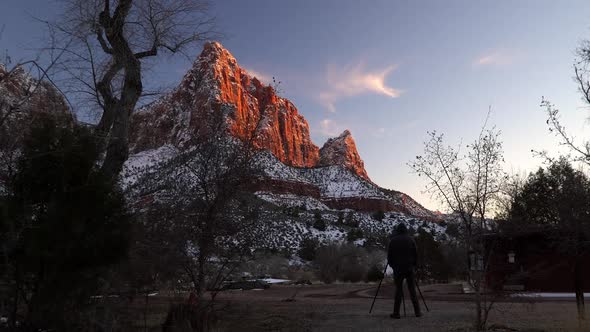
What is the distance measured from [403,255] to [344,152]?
555 feet

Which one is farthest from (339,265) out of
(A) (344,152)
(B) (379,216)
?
(A) (344,152)

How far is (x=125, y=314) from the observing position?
25.2 feet

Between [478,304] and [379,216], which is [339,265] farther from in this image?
[379,216]

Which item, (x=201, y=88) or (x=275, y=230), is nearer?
(x=275, y=230)

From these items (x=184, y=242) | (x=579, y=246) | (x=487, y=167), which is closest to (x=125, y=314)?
(x=184, y=242)

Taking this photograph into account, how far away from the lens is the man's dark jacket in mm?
11750

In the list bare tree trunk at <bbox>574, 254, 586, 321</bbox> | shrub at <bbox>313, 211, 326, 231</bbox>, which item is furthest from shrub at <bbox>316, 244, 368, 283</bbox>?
bare tree trunk at <bbox>574, 254, 586, 321</bbox>

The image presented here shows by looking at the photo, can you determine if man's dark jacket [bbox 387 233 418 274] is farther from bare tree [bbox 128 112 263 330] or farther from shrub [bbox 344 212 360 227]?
shrub [bbox 344 212 360 227]

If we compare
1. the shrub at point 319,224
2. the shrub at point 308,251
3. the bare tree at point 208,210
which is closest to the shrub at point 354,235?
the shrub at point 319,224

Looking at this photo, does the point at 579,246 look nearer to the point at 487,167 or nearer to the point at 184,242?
the point at 487,167

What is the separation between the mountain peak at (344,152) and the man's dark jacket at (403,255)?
525 ft

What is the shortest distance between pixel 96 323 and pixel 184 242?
232cm

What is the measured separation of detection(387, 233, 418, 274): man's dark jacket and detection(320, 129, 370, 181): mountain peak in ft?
525

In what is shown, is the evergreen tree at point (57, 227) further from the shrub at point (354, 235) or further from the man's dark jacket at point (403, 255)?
the shrub at point (354, 235)
